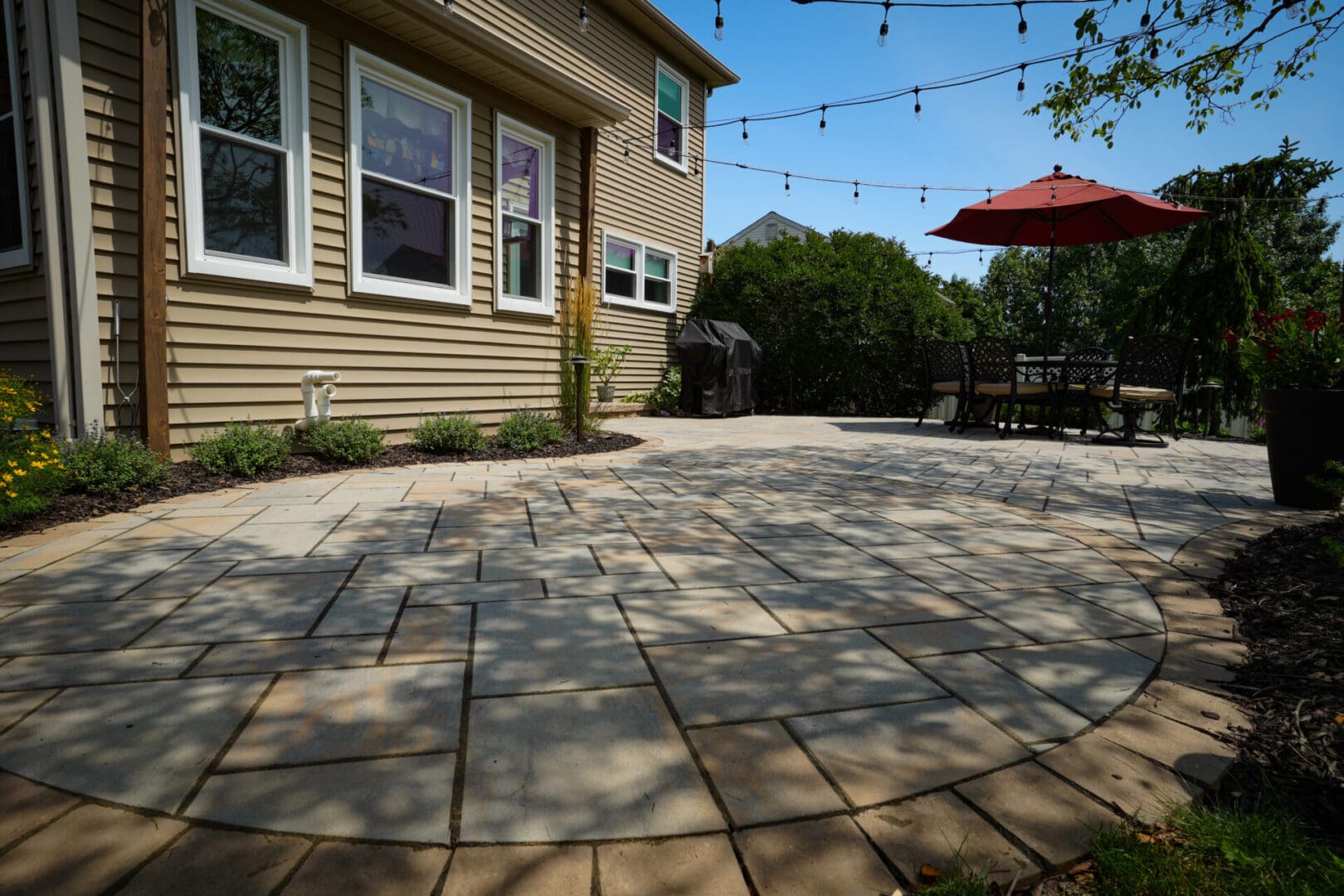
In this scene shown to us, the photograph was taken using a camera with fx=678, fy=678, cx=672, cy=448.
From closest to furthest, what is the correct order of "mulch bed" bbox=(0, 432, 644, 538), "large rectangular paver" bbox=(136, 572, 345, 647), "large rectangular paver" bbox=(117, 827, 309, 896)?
"large rectangular paver" bbox=(117, 827, 309, 896), "large rectangular paver" bbox=(136, 572, 345, 647), "mulch bed" bbox=(0, 432, 644, 538)

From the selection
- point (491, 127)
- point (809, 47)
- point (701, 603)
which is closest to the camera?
point (701, 603)

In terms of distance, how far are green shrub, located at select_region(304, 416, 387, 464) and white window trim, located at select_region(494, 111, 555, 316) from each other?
2.02 meters

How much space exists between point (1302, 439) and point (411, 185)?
6.20 metres

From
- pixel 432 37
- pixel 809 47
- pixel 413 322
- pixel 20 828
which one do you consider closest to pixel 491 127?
pixel 432 37

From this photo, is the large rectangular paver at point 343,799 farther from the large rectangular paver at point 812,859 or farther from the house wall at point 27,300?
the house wall at point 27,300

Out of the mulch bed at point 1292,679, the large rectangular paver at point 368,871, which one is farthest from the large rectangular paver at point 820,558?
the large rectangular paver at point 368,871

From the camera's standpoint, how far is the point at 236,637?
71.2 inches

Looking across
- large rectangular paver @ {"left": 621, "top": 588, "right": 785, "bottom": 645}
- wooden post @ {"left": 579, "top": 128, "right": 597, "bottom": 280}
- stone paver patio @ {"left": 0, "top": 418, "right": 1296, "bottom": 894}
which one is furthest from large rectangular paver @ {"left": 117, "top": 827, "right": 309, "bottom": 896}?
wooden post @ {"left": 579, "top": 128, "right": 597, "bottom": 280}

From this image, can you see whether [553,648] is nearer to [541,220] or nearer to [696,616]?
[696,616]

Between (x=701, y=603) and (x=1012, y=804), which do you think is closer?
(x=1012, y=804)

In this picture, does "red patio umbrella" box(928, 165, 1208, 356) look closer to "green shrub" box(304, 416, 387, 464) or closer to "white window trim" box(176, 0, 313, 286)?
"green shrub" box(304, 416, 387, 464)

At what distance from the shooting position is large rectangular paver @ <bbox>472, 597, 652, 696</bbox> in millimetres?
1608

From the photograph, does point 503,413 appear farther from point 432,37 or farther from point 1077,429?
point 1077,429

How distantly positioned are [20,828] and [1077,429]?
33.5 feet
